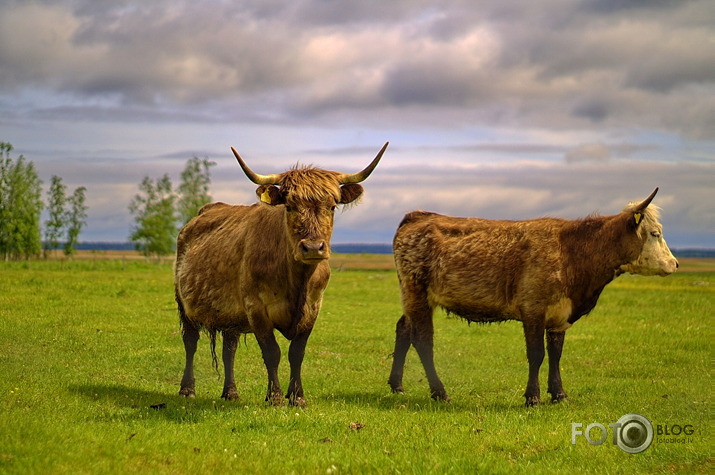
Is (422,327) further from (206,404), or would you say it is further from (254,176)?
(254,176)

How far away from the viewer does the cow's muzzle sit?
35.0 ft

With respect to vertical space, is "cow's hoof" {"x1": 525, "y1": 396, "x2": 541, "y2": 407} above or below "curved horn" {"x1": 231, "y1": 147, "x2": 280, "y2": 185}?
below

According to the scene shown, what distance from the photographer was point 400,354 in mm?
15070

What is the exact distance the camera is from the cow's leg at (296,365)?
1195 centimetres

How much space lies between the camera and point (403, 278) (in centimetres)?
1508

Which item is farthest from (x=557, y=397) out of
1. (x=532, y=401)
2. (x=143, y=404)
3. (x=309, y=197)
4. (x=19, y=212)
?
(x=19, y=212)

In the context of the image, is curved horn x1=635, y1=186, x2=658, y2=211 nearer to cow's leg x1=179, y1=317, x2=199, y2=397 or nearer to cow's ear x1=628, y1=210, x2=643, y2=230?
cow's ear x1=628, y1=210, x2=643, y2=230

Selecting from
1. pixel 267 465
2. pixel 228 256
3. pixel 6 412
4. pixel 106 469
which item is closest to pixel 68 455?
pixel 106 469

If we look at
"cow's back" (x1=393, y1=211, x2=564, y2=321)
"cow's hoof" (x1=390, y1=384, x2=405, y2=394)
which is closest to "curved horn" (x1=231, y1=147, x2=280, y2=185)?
"cow's back" (x1=393, y1=211, x2=564, y2=321)

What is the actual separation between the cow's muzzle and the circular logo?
5041mm

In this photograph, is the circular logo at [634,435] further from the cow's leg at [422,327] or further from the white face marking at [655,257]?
the cow's leg at [422,327]

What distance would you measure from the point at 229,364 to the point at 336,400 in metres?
2.16

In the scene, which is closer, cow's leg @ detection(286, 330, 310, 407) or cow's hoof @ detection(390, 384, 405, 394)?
cow's leg @ detection(286, 330, 310, 407)

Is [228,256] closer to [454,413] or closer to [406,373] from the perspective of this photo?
[454,413]
